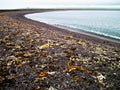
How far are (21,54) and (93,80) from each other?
6.28 m

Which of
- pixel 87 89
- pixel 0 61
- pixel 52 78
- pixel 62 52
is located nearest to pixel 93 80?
pixel 87 89

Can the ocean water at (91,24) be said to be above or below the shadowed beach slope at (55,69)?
below

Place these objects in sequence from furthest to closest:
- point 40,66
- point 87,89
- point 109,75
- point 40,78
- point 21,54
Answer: point 21,54 → point 40,66 → point 109,75 → point 40,78 → point 87,89

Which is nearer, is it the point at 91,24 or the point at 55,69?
the point at 55,69

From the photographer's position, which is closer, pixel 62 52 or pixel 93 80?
pixel 93 80

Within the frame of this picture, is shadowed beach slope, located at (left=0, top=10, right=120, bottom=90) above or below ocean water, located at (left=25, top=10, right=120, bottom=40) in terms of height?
above

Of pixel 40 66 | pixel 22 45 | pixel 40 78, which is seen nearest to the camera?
pixel 40 78

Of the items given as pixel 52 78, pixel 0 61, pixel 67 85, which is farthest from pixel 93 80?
pixel 0 61

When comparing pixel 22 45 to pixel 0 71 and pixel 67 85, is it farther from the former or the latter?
pixel 67 85

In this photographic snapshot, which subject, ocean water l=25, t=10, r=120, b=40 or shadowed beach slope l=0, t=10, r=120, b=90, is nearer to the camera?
shadowed beach slope l=0, t=10, r=120, b=90

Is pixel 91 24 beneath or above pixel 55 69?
beneath

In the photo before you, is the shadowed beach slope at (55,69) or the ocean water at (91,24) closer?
the shadowed beach slope at (55,69)

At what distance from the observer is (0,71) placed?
9.98 m

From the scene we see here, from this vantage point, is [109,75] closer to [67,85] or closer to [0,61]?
[67,85]
